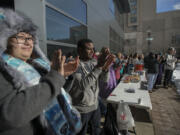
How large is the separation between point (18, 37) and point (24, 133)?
0.68 meters

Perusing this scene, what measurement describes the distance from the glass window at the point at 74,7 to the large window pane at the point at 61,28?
0.26 m

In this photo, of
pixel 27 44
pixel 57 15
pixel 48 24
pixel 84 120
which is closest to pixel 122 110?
pixel 84 120

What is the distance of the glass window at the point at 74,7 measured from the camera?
352 centimetres

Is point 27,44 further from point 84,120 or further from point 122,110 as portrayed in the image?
point 122,110

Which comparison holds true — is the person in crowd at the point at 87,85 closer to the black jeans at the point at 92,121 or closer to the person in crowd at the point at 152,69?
the black jeans at the point at 92,121

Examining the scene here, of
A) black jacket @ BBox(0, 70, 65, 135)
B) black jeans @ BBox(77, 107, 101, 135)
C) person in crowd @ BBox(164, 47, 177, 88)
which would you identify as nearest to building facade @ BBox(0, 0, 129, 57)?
black jacket @ BBox(0, 70, 65, 135)

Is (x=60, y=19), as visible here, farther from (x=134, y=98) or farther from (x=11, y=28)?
(x=134, y=98)

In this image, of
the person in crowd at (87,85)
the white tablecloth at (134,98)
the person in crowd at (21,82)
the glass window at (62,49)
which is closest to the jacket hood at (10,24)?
the person in crowd at (21,82)

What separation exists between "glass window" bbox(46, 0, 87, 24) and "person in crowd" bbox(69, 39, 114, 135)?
8.35 feet

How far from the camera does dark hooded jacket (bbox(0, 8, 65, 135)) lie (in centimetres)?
54

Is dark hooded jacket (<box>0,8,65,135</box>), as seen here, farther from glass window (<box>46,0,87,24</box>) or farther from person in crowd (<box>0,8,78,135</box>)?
Result: glass window (<box>46,0,87,24</box>)

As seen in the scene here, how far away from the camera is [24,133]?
69 centimetres

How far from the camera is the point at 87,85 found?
1.27 m

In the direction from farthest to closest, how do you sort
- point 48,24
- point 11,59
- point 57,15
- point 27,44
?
point 57,15
point 48,24
point 27,44
point 11,59
